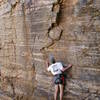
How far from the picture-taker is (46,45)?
30.9 feet

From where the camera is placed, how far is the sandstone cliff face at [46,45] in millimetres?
8406

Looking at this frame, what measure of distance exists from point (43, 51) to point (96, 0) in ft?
8.98

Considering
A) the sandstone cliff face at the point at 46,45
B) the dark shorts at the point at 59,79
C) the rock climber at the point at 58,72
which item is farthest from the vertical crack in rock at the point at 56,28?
the dark shorts at the point at 59,79

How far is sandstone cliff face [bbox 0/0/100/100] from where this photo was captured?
27.6ft

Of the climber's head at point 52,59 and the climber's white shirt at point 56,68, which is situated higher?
the climber's head at point 52,59

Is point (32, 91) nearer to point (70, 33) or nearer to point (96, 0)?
point (70, 33)

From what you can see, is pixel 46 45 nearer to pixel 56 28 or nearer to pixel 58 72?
pixel 56 28

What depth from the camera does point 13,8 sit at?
10328mm

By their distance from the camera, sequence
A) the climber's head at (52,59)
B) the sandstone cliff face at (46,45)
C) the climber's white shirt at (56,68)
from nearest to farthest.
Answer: the sandstone cliff face at (46,45) < the climber's white shirt at (56,68) < the climber's head at (52,59)

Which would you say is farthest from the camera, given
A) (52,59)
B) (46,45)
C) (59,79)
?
(46,45)

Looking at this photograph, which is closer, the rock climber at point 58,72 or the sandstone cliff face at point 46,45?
the sandstone cliff face at point 46,45

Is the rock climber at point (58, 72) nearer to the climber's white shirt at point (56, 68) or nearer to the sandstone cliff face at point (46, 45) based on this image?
the climber's white shirt at point (56, 68)

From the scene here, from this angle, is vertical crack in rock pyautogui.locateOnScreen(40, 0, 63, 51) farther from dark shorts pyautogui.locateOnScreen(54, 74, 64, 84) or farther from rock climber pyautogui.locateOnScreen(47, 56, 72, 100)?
dark shorts pyautogui.locateOnScreen(54, 74, 64, 84)

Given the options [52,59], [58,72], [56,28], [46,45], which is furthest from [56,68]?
[56,28]
